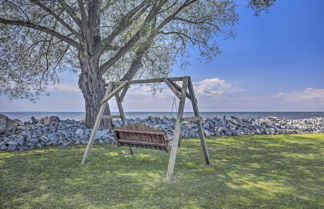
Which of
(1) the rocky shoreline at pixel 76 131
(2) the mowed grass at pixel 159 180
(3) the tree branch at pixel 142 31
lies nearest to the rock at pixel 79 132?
(1) the rocky shoreline at pixel 76 131

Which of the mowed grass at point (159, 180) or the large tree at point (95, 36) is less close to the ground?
the large tree at point (95, 36)

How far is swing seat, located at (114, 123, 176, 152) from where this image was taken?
17.6ft

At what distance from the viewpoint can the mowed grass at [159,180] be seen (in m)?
3.80

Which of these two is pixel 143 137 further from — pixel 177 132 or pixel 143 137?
pixel 177 132

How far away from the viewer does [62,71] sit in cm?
1423

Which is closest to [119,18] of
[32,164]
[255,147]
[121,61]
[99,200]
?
[121,61]

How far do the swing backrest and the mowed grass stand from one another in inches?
22.3

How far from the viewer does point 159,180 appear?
4.90 meters

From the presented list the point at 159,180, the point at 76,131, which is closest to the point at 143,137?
the point at 159,180

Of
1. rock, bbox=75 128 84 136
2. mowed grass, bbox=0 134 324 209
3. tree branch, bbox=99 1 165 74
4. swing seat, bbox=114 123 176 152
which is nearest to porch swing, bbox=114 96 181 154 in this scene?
swing seat, bbox=114 123 176 152

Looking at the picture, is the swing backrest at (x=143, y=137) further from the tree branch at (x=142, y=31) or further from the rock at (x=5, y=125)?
the rock at (x=5, y=125)

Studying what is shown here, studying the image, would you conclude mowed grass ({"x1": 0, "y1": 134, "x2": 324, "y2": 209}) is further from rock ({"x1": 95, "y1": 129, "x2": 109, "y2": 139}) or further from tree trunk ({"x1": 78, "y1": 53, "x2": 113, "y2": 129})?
tree trunk ({"x1": 78, "y1": 53, "x2": 113, "y2": 129})

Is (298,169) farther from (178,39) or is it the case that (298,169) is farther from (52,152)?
(178,39)

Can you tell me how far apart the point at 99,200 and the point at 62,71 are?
11763 mm
